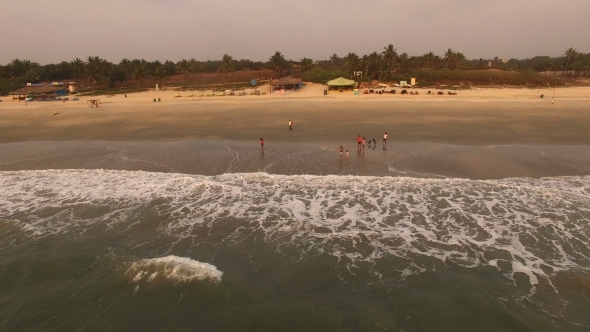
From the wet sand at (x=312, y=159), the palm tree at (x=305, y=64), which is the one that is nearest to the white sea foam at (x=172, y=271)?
the wet sand at (x=312, y=159)

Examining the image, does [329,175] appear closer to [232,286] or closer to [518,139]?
[232,286]

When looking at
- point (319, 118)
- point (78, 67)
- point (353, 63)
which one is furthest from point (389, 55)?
point (78, 67)

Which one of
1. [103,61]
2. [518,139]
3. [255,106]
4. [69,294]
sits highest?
[103,61]

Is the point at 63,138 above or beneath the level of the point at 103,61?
beneath

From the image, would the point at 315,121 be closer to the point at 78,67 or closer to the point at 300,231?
the point at 300,231

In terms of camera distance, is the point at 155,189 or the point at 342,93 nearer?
the point at 155,189

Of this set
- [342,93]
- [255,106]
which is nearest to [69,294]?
[255,106]
